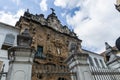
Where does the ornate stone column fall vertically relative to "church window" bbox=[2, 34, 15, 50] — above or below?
below

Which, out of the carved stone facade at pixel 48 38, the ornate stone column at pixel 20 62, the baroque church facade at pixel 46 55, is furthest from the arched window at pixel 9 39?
the ornate stone column at pixel 20 62

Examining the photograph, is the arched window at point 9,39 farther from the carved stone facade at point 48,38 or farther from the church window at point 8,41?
the carved stone facade at point 48,38

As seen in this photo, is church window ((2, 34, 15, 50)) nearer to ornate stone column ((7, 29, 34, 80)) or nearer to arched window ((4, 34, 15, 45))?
arched window ((4, 34, 15, 45))

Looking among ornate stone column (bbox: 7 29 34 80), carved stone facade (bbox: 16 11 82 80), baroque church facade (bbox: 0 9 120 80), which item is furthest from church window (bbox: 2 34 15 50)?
ornate stone column (bbox: 7 29 34 80)

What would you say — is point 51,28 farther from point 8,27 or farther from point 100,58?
point 100,58

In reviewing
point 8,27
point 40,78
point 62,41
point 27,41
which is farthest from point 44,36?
point 27,41

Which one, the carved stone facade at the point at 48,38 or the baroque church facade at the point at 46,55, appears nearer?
the baroque church facade at the point at 46,55

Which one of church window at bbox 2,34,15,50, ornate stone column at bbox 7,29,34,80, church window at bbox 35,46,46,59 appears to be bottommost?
ornate stone column at bbox 7,29,34,80

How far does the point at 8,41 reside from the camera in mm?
15352

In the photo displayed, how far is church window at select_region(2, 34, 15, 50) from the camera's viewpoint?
14670mm

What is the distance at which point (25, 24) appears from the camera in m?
17.1

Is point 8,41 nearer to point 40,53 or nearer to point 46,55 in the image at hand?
point 40,53

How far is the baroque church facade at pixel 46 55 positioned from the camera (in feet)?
17.2

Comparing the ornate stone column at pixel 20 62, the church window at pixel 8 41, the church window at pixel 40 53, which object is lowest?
the ornate stone column at pixel 20 62
